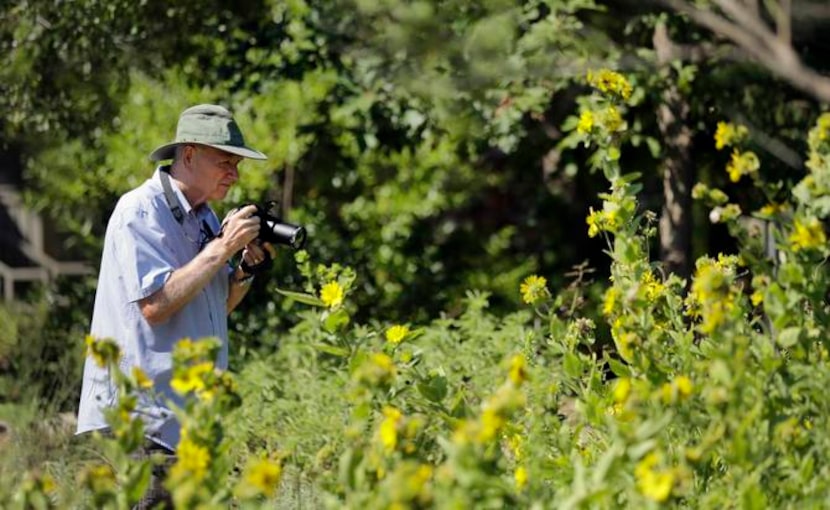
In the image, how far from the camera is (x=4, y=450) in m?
5.20

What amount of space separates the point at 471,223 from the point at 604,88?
681cm

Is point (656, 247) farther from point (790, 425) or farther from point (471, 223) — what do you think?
point (790, 425)

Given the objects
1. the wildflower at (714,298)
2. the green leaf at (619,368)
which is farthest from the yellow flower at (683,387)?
the green leaf at (619,368)

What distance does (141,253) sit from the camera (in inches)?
141

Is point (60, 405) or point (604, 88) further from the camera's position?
point (60, 405)

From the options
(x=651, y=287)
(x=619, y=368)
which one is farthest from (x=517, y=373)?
(x=651, y=287)

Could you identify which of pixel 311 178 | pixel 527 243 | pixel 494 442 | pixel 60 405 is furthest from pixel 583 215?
pixel 494 442

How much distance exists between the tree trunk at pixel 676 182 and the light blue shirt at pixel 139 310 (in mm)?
3829

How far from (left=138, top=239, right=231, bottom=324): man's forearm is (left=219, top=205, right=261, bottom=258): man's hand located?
0.28ft

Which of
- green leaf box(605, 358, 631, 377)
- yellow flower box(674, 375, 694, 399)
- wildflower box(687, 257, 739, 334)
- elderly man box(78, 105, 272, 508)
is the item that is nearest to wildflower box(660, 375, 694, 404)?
yellow flower box(674, 375, 694, 399)

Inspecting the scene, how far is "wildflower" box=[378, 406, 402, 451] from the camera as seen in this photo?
8.79 feet

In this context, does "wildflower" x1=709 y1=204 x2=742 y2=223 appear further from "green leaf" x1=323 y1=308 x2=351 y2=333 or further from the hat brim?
the hat brim

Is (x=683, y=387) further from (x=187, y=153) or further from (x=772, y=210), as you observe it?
(x=187, y=153)

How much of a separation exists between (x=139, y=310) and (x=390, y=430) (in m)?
1.11
